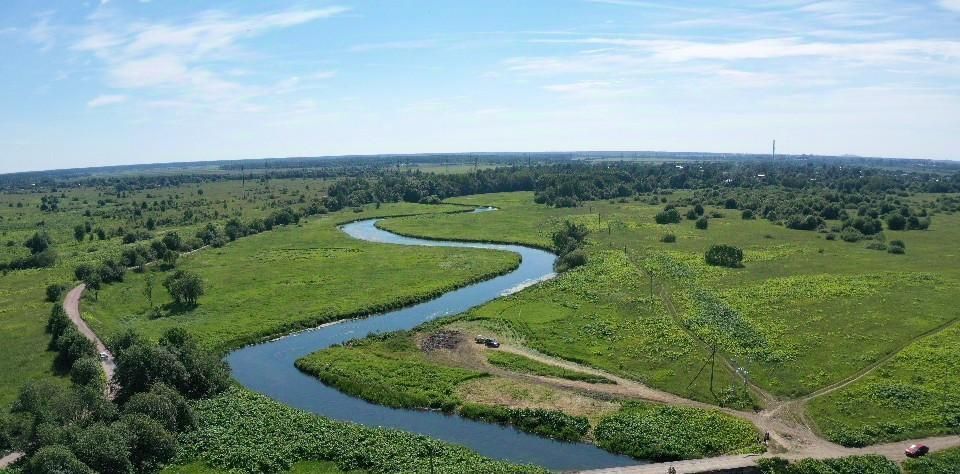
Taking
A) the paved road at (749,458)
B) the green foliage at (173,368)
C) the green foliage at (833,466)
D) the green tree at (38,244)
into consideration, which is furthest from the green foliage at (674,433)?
the green tree at (38,244)

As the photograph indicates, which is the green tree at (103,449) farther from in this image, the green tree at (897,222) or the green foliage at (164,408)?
the green tree at (897,222)

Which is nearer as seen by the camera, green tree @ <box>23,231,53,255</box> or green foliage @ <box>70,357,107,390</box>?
green foliage @ <box>70,357,107,390</box>

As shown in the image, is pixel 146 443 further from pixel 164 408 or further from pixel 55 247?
pixel 55 247

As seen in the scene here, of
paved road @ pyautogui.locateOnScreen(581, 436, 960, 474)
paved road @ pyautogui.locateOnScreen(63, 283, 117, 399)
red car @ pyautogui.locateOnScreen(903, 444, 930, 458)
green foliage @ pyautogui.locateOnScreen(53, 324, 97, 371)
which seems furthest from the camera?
green foliage @ pyautogui.locateOnScreen(53, 324, 97, 371)

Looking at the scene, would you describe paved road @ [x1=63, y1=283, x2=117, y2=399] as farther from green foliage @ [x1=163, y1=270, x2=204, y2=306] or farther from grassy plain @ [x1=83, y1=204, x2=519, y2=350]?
green foliage @ [x1=163, y1=270, x2=204, y2=306]

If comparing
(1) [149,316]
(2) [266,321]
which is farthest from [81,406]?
(1) [149,316]

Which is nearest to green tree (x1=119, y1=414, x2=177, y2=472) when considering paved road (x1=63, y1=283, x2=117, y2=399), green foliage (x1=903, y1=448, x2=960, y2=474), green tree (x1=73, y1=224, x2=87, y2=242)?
paved road (x1=63, y1=283, x2=117, y2=399)

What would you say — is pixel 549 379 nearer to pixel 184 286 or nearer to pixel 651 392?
pixel 651 392
